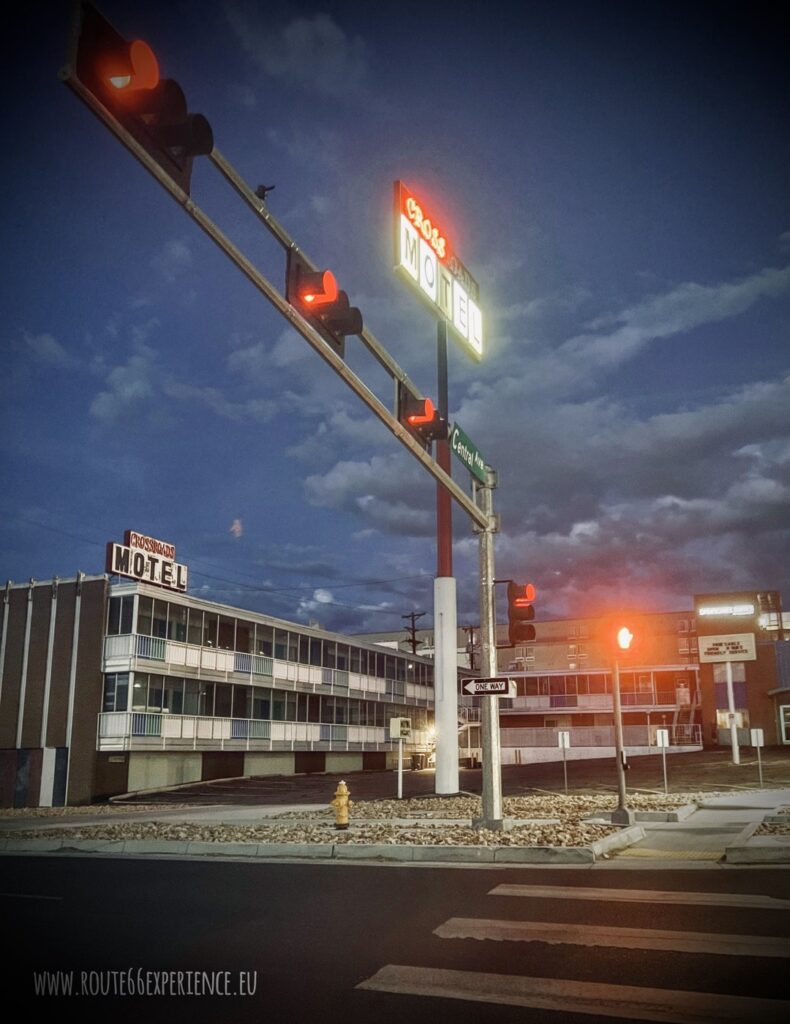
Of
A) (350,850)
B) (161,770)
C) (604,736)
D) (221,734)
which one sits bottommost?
(161,770)

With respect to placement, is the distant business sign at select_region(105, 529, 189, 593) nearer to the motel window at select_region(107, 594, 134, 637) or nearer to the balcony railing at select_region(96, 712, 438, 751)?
the motel window at select_region(107, 594, 134, 637)

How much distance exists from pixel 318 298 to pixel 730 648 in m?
49.8

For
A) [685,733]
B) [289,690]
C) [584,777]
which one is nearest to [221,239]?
[584,777]

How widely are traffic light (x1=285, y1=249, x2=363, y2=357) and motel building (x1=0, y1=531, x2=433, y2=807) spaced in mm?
28085

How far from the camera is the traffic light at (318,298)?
7699 millimetres

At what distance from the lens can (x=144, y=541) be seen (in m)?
35.9

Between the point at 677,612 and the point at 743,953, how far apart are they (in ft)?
285

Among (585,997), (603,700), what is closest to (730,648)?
(603,700)

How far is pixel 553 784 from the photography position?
28.1 m

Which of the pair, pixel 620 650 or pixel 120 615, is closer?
pixel 620 650

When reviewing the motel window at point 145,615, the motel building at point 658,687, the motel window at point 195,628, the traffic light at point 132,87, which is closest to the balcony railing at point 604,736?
the motel building at point 658,687

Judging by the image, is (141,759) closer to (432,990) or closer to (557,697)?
(432,990)

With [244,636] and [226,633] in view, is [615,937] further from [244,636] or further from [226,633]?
[244,636]

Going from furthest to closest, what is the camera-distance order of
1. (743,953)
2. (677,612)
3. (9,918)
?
(677,612), (9,918), (743,953)
